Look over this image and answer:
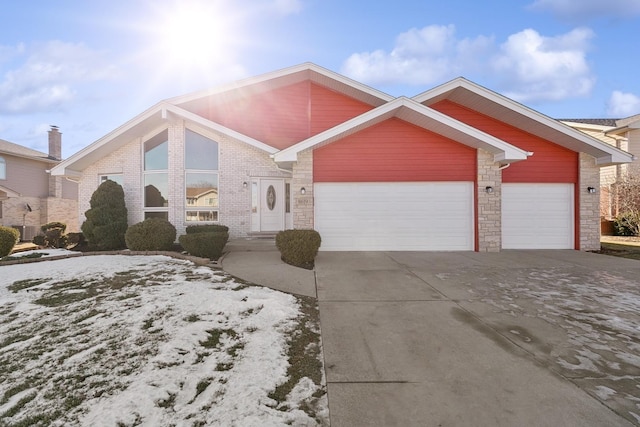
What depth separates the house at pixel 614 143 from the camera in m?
16.3

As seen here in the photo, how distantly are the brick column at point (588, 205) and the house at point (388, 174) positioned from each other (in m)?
0.03

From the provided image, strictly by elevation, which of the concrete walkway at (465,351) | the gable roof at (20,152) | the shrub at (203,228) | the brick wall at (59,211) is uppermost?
the gable roof at (20,152)

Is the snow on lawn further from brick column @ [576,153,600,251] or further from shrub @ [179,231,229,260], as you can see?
brick column @ [576,153,600,251]

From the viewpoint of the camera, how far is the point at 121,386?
2.47 meters

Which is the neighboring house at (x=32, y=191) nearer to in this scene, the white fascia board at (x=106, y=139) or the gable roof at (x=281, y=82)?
the white fascia board at (x=106, y=139)

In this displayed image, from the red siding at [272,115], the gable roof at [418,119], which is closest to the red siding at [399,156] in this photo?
the gable roof at [418,119]

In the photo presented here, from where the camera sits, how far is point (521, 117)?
9.76 m

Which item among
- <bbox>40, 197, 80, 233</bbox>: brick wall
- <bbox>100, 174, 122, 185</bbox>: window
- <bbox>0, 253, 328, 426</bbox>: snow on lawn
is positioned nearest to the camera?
<bbox>0, 253, 328, 426</bbox>: snow on lawn

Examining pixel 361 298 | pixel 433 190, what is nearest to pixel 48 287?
pixel 361 298

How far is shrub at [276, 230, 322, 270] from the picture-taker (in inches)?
284

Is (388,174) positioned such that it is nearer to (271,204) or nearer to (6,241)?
(271,204)

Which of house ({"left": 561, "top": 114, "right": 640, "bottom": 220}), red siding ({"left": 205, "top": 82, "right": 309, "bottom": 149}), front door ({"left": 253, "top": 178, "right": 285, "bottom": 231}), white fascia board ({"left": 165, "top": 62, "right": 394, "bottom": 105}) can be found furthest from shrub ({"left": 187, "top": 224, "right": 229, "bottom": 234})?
house ({"left": 561, "top": 114, "right": 640, "bottom": 220})

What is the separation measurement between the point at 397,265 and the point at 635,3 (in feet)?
42.5

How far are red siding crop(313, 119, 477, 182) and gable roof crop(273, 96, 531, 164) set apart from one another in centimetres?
44
